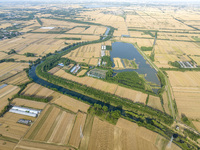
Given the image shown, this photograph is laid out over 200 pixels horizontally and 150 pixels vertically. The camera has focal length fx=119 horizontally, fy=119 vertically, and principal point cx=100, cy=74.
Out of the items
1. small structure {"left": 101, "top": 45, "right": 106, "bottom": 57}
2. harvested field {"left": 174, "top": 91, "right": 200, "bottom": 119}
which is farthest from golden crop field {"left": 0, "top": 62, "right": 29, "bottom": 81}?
harvested field {"left": 174, "top": 91, "right": 200, "bottom": 119}

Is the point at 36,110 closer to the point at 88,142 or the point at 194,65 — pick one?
the point at 88,142

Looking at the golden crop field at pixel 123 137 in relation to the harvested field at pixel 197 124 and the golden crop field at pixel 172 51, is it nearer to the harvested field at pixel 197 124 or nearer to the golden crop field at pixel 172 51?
the harvested field at pixel 197 124

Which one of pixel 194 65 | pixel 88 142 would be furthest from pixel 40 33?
pixel 194 65

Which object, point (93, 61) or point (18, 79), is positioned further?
point (93, 61)

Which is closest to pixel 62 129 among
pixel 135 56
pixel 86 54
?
pixel 86 54

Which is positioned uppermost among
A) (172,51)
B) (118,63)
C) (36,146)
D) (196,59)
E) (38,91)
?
(172,51)

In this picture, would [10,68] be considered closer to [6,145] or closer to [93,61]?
[93,61]
